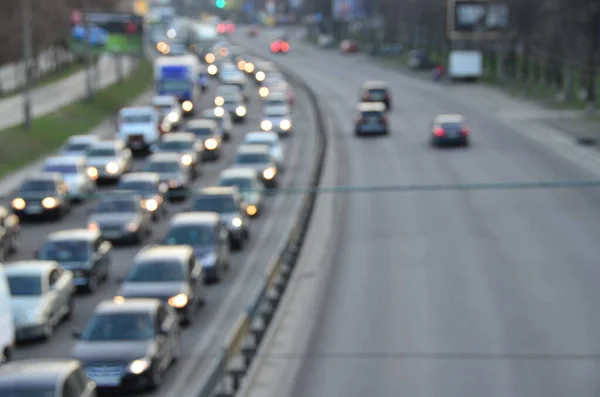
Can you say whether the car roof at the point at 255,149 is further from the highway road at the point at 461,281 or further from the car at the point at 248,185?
the car at the point at 248,185

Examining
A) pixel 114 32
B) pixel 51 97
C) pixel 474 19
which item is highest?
pixel 474 19

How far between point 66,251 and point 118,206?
677 cm

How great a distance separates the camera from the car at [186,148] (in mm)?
48200

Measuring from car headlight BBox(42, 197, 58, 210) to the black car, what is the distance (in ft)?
26.8

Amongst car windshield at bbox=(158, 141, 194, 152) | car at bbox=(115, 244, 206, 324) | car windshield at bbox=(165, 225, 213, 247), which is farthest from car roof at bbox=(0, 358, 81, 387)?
car windshield at bbox=(158, 141, 194, 152)

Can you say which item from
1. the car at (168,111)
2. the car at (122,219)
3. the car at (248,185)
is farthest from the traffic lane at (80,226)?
the car at (168,111)

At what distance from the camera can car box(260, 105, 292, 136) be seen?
6242cm

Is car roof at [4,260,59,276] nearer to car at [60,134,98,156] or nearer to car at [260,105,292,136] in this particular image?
car at [60,134,98,156]

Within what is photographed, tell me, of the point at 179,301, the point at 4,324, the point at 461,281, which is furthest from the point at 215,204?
the point at 4,324

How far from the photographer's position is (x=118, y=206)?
3553cm

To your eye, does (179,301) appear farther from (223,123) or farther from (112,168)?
(223,123)

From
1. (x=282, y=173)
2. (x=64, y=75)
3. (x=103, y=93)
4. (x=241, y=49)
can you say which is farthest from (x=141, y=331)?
(x=241, y=49)

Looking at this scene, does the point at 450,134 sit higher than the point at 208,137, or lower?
lower

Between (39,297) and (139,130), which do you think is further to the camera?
(139,130)
